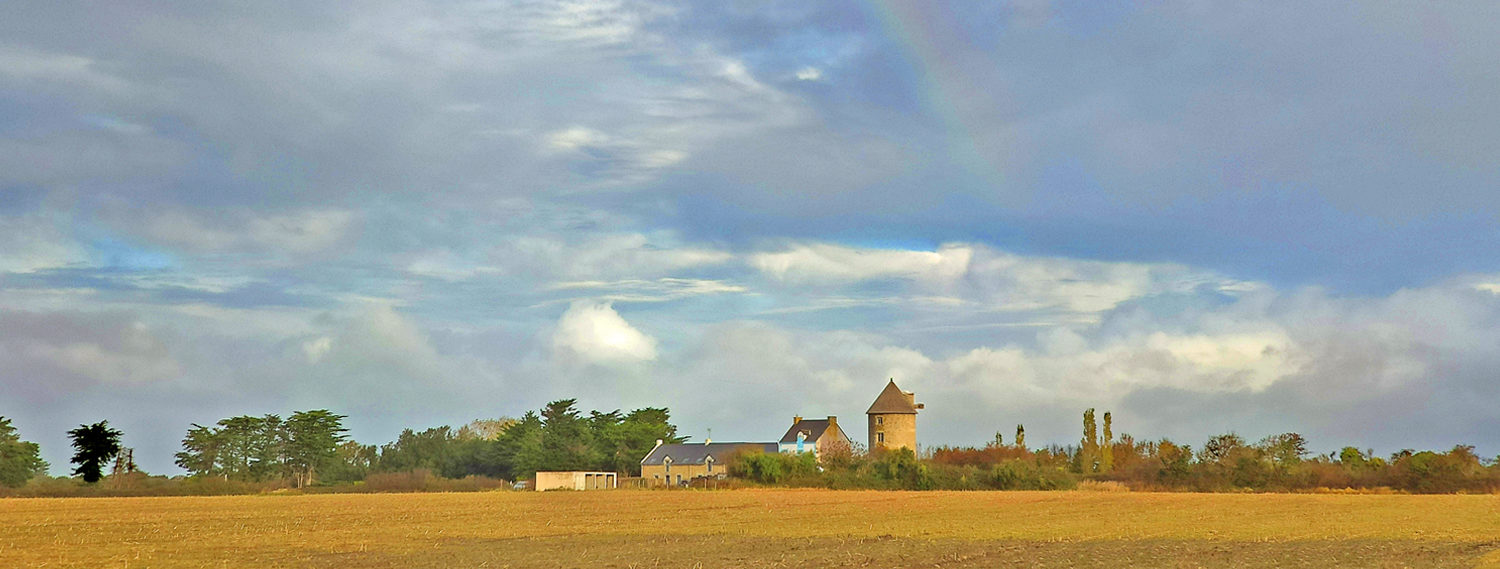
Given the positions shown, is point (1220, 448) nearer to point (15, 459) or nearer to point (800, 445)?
point (800, 445)

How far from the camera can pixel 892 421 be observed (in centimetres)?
12769

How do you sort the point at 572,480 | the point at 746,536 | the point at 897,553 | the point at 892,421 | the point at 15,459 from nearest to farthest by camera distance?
1. the point at 897,553
2. the point at 746,536
3. the point at 15,459
4. the point at 572,480
5. the point at 892,421

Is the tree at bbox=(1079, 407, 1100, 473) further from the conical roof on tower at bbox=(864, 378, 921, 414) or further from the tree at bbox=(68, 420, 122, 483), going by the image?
the tree at bbox=(68, 420, 122, 483)

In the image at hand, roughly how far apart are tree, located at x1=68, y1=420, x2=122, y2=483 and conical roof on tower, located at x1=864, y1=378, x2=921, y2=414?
2889 inches

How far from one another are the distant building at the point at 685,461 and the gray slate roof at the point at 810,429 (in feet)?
12.9

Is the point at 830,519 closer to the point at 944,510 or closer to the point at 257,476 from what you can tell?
the point at 944,510

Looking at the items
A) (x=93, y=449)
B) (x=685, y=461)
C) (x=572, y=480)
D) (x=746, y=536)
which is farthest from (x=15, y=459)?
(x=746, y=536)

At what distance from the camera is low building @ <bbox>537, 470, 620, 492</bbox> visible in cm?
11244

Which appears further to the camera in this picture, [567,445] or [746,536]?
[567,445]

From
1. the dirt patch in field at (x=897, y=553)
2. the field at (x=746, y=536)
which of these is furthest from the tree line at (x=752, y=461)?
the dirt patch in field at (x=897, y=553)

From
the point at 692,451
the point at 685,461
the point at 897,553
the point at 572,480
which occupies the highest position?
the point at 692,451

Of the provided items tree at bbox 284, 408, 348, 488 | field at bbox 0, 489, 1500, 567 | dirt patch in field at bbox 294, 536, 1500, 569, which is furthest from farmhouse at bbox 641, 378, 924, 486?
dirt patch in field at bbox 294, 536, 1500, 569

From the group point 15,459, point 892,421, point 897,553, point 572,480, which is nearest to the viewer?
point 897,553

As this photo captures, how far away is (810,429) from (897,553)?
10529cm
